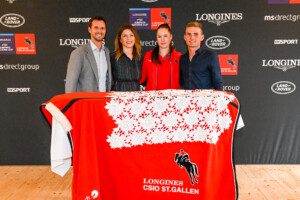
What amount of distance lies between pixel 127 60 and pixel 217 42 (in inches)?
55.4

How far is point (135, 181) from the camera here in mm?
2277

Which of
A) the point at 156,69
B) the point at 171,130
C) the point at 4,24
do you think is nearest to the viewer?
the point at 171,130

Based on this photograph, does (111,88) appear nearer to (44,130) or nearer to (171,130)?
(171,130)

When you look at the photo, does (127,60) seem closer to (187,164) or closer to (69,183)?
(187,164)

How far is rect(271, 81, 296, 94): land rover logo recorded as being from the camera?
3799mm

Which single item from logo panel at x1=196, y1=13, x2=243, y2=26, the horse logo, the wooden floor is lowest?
the wooden floor

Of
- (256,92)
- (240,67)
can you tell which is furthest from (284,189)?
(240,67)

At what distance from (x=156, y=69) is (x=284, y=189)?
5.63ft

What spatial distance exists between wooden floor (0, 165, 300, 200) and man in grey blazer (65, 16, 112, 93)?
1.04 m

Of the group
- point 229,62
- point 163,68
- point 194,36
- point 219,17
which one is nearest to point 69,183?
point 163,68

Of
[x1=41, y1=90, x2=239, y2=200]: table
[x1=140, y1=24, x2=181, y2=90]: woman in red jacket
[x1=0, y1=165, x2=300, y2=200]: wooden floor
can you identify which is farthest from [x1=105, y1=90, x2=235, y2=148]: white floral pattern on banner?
[x1=0, y1=165, x2=300, y2=200]: wooden floor

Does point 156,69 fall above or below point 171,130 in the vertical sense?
above

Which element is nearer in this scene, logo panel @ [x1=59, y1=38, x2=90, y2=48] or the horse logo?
the horse logo

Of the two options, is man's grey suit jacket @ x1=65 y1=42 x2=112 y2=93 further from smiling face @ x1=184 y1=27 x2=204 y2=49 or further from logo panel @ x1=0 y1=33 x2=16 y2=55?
logo panel @ x1=0 y1=33 x2=16 y2=55
